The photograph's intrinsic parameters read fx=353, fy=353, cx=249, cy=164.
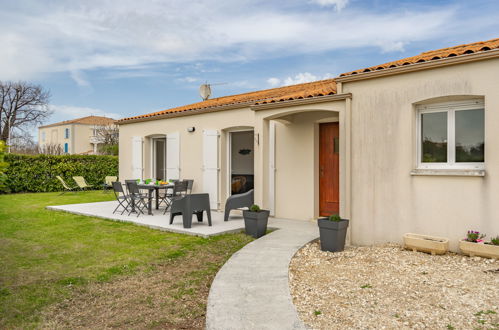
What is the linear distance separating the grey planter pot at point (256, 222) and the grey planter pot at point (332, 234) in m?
1.29

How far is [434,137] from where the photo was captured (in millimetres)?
5488

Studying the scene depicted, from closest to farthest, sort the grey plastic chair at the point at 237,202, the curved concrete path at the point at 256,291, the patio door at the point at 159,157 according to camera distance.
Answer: the curved concrete path at the point at 256,291 < the grey plastic chair at the point at 237,202 < the patio door at the point at 159,157

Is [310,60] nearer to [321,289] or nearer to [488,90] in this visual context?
[488,90]

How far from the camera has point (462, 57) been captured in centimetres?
495

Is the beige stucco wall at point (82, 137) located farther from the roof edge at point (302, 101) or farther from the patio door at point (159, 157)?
the roof edge at point (302, 101)

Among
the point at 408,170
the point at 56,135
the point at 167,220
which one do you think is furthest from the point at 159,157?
the point at 56,135

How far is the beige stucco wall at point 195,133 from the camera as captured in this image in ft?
31.0

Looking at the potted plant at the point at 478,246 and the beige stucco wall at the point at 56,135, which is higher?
the beige stucco wall at the point at 56,135

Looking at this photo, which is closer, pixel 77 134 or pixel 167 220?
pixel 167 220

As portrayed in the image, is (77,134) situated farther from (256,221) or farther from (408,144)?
(408,144)

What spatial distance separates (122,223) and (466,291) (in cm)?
676

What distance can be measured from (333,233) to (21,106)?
3969 cm

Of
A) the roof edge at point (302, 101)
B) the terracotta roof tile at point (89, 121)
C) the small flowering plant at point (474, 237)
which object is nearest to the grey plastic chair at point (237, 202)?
the roof edge at point (302, 101)

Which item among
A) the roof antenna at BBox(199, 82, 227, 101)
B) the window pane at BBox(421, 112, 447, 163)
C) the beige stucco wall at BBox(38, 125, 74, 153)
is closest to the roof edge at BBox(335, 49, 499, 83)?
the window pane at BBox(421, 112, 447, 163)
